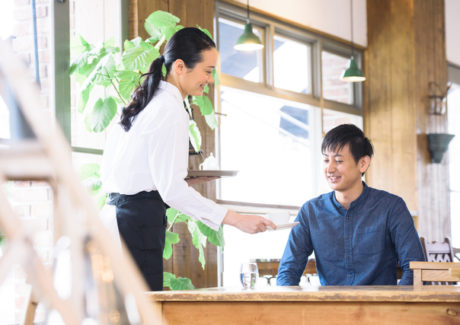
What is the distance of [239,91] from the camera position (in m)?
5.88

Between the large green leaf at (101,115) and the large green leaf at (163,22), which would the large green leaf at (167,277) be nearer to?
the large green leaf at (101,115)

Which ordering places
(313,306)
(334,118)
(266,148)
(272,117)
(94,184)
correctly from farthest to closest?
(334,118) → (272,117) → (266,148) → (94,184) → (313,306)

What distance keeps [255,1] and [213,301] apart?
14.6 feet

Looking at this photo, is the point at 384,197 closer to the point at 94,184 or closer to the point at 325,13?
the point at 94,184

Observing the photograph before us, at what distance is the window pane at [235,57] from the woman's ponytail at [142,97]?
3.34 meters

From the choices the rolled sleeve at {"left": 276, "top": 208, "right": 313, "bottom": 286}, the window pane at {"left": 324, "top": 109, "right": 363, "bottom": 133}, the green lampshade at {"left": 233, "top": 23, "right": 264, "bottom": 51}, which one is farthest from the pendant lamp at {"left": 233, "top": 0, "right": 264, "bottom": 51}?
the rolled sleeve at {"left": 276, "top": 208, "right": 313, "bottom": 286}

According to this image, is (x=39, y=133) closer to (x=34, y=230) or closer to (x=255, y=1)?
(x=34, y=230)

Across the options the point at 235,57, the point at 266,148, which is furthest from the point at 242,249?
the point at 235,57

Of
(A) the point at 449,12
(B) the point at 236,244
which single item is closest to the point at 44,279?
(B) the point at 236,244

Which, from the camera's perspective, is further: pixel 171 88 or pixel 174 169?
pixel 171 88

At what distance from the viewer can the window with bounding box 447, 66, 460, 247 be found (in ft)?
26.9

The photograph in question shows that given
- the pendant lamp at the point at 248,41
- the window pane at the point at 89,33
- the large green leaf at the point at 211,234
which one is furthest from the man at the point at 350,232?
the pendant lamp at the point at 248,41

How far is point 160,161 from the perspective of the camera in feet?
7.07

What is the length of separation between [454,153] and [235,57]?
12.0 feet
